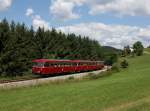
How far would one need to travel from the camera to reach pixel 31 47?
6512 cm

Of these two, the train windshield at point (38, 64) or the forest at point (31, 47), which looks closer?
the train windshield at point (38, 64)

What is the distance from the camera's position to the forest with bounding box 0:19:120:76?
53.1 metres

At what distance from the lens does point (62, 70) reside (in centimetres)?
5288

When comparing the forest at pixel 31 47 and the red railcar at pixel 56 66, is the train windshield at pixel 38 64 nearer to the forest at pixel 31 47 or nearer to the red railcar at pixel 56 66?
the red railcar at pixel 56 66

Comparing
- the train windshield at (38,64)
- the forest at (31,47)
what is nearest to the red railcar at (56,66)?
the train windshield at (38,64)

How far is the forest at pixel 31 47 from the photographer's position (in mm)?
53134

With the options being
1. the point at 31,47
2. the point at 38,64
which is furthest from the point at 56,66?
the point at 31,47

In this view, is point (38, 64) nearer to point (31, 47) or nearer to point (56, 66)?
point (56, 66)

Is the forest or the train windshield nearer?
the train windshield

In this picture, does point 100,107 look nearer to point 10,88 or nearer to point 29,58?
point 10,88

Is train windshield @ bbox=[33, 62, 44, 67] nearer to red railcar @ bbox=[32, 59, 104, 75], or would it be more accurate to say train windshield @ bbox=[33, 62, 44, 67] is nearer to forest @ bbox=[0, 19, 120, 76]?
red railcar @ bbox=[32, 59, 104, 75]

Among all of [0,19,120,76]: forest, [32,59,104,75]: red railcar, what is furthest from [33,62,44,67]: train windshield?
[0,19,120,76]: forest

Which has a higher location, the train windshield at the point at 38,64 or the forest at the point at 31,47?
the forest at the point at 31,47

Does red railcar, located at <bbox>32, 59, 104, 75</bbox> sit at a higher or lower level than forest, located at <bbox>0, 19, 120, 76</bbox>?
lower
